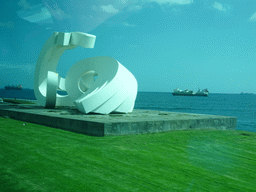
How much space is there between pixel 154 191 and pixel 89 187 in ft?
3.48

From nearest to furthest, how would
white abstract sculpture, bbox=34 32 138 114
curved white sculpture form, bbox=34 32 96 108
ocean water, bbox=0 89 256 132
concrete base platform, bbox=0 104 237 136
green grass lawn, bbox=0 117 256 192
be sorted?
green grass lawn, bbox=0 117 256 192 < concrete base platform, bbox=0 104 237 136 < white abstract sculpture, bbox=34 32 138 114 < curved white sculpture form, bbox=34 32 96 108 < ocean water, bbox=0 89 256 132

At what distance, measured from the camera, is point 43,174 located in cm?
491

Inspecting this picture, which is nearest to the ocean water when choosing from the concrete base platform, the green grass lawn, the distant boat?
the concrete base platform

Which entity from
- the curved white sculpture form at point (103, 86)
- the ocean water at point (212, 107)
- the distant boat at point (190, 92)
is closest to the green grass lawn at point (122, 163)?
the curved white sculpture form at point (103, 86)

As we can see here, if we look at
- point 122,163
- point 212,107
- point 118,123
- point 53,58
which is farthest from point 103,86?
point 212,107

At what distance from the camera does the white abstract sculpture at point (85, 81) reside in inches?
523

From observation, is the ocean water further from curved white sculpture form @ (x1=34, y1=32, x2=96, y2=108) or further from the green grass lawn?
the green grass lawn

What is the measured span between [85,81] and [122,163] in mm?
12343

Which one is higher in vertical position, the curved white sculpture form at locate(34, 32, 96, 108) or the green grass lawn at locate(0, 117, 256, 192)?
the curved white sculpture form at locate(34, 32, 96, 108)

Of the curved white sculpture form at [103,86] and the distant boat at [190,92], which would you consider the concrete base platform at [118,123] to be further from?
the distant boat at [190,92]

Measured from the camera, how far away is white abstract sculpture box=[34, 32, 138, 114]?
13.3 metres

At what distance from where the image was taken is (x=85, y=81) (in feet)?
58.3

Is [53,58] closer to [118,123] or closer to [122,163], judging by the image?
[118,123]

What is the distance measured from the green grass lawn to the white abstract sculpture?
14.8 feet
